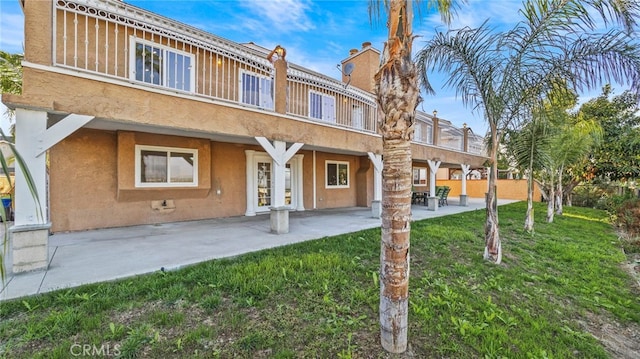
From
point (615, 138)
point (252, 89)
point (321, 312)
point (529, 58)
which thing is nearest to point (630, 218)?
point (615, 138)

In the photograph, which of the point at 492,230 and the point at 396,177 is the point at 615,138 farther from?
the point at 396,177

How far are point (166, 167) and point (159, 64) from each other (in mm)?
2992

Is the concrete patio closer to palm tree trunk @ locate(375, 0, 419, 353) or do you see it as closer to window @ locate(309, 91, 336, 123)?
palm tree trunk @ locate(375, 0, 419, 353)

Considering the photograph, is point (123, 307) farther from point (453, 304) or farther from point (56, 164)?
point (56, 164)

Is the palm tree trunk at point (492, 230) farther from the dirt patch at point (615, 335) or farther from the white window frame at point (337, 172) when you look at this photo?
the white window frame at point (337, 172)

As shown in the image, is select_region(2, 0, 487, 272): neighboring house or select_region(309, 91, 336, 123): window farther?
select_region(309, 91, 336, 123): window

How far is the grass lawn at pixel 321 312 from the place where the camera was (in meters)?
2.99

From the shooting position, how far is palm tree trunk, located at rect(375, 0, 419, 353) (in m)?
2.86

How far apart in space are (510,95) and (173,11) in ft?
31.5

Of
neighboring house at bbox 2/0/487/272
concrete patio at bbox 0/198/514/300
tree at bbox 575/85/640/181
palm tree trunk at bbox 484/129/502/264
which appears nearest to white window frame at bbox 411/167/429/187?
neighboring house at bbox 2/0/487/272

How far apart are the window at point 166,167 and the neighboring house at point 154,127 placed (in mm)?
31

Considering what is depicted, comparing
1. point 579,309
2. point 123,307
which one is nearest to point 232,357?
point 123,307

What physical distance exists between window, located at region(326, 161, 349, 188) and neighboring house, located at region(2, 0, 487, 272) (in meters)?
0.11

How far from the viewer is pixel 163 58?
777 cm
